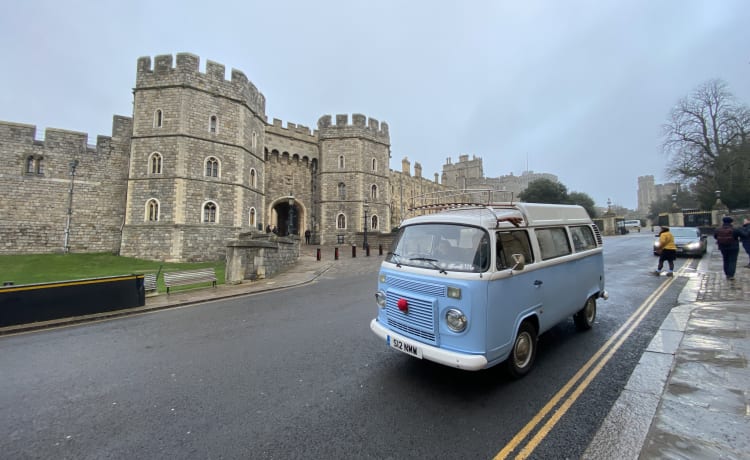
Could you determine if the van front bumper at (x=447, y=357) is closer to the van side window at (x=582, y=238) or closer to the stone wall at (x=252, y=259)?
the van side window at (x=582, y=238)

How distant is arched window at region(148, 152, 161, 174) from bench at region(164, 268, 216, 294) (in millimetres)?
14104

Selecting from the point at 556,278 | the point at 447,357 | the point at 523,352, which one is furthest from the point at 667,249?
the point at 447,357

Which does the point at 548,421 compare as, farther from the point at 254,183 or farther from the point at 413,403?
the point at 254,183

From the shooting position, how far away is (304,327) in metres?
6.23

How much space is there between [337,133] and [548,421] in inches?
1283

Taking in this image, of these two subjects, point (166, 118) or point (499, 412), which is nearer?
point (499, 412)

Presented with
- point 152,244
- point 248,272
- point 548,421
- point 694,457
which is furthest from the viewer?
point 152,244

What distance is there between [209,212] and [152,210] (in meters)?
3.49

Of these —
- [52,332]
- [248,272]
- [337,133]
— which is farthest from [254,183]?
[52,332]

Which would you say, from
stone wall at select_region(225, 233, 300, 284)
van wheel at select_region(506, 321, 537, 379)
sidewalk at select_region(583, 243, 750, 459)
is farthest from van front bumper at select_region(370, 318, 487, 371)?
stone wall at select_region(225, 233, 300, 284)

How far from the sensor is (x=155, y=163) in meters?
20.8

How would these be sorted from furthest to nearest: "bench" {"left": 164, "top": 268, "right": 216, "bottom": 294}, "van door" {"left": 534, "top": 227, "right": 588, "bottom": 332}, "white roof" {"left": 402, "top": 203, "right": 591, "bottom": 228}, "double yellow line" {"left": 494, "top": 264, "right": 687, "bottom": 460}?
"bench" {"left": 164, "top": 268, "right": 216, "bottom": 294} < "van door" {"left": 534, "top": 227, "right": 588, "bottom": 332} < "white roof" {"left": 402, "top": 203, "right": 591, "bottom": 228} < "double yellow line" {"left": 494, "top": 264, "right": 687, "bottom": 460}

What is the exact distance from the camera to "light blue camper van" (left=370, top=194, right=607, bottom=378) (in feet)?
11.1

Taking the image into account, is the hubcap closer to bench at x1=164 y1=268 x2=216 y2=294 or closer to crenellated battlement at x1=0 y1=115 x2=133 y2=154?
bench at x1=164 y1=268 x2=216 y2=294
